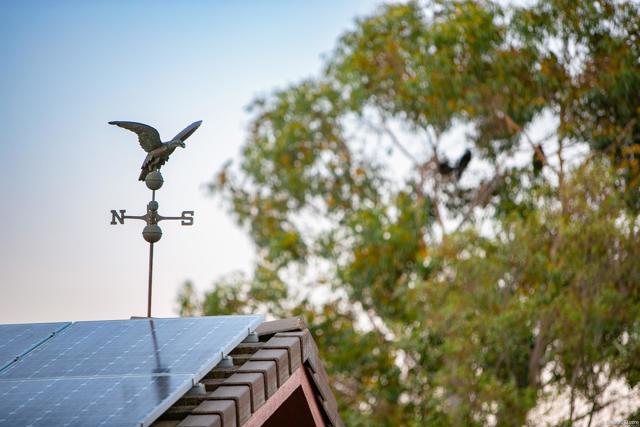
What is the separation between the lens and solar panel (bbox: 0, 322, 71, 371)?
6.76 metres

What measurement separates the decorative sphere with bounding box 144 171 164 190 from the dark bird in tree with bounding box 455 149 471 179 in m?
17.4

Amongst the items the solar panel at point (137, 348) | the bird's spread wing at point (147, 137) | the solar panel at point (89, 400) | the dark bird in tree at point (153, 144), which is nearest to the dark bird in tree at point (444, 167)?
the dark bird in tree at point (153, 144)

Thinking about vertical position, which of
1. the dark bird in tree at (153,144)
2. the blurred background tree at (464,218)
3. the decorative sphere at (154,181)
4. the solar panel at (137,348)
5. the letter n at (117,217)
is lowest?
the solar panel at (137,348)

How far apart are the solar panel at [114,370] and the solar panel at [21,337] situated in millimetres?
65

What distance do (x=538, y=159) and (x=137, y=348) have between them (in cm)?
1799

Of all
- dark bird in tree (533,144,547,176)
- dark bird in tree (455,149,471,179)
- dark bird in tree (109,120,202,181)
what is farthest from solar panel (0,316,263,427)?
dark bird in tree (455,149,471,179)

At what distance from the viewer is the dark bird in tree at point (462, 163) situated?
24.5m

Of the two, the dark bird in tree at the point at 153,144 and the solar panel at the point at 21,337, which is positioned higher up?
the dark bird in tree at the point at 153,144

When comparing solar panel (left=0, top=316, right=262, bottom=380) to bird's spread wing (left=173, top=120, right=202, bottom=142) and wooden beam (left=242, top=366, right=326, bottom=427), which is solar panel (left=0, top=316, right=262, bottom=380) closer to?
wooden beam (left=242, top=366, right=326, bottom=427)

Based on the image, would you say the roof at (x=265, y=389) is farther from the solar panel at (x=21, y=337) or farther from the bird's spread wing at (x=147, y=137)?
the bird's spread wing at (x=147, y=137)

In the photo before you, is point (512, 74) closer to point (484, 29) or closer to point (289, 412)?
Answer: point (484, 29)

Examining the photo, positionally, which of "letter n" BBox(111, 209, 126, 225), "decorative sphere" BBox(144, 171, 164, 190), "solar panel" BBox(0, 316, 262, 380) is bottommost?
"solar panel" BBox(0, 316, 262, 380)

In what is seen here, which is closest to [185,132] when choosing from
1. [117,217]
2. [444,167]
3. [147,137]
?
[147,137]

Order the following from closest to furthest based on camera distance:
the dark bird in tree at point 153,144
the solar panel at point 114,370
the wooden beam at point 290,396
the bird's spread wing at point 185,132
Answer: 1. the solar panel at point 114,370
2. the wooden beam at point 290,396
3. the dark bird in tree at point 153,144
4. the bird's spread wing at point 185,132
